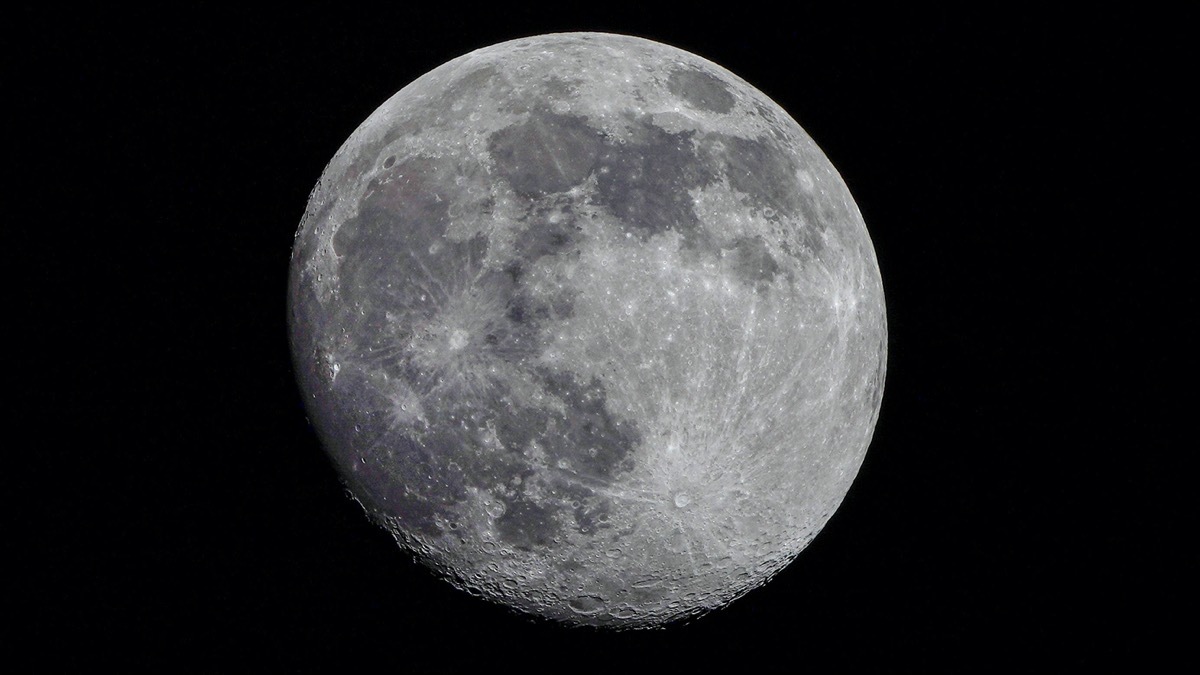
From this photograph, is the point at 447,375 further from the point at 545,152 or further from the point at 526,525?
the point at 545,152

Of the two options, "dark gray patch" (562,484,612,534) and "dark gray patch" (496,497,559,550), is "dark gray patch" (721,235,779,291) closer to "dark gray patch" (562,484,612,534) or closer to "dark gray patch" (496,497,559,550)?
"dark gray patch" (562,484,612,534)

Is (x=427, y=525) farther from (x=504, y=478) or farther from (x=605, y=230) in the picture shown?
(x=605, y=230)

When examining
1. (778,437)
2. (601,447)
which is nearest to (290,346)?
(601,447)

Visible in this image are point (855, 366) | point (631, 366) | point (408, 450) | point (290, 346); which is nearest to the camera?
point (631, 366)

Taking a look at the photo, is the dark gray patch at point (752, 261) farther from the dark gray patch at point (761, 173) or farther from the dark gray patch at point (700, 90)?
the dark gray patch at point (700, 90)

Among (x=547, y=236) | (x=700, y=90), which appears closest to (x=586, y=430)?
(x=547, y=236)

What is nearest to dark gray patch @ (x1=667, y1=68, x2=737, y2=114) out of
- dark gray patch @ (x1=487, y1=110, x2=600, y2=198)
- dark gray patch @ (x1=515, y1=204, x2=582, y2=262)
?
dark gray patch @ (x1=487, y1=110, x2=600, y2=198)

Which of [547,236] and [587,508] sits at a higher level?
[547,236]
